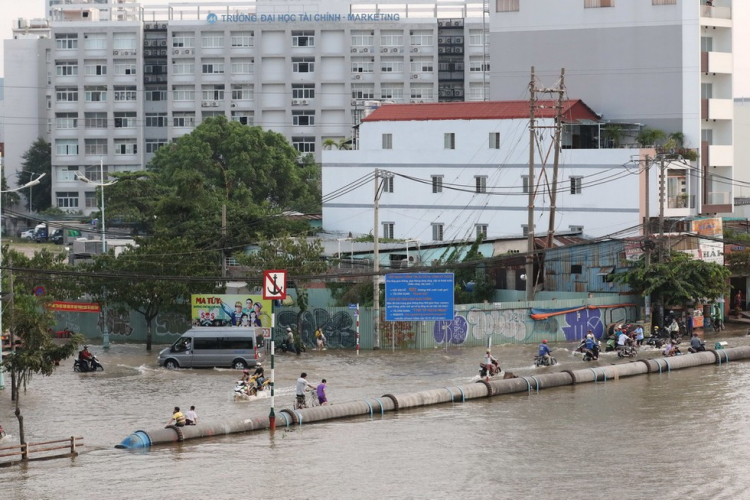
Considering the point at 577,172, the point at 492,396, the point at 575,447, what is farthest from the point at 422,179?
the point at 575,447

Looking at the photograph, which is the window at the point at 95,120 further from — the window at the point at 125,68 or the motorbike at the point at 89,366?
the motorbike at the point at 89,366

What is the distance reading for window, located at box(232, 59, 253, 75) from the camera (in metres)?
111

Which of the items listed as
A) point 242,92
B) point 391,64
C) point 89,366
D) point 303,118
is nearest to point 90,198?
point 242,92

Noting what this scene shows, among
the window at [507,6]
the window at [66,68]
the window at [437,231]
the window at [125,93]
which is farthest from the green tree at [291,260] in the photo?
the window at [66,68]

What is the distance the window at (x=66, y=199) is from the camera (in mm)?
110644

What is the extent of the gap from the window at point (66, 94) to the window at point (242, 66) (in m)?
15.7

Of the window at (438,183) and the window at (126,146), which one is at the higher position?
the window at (126,146)

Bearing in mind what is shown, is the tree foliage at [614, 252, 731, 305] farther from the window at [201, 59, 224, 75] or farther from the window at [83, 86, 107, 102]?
the window at [83, 86, 107, 102]

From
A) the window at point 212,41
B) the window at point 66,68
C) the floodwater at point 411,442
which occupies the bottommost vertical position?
the floodwater at point 411,442

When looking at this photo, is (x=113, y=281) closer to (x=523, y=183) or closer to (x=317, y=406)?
(x=317, y=406)

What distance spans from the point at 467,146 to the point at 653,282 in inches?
717

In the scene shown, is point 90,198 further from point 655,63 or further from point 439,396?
point 439,396

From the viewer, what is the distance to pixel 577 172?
6034cm

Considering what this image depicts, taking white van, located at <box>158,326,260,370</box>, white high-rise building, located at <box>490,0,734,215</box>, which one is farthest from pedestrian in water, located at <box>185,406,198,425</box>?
white high-rise building, located at <box>490,0,734,215</box>
